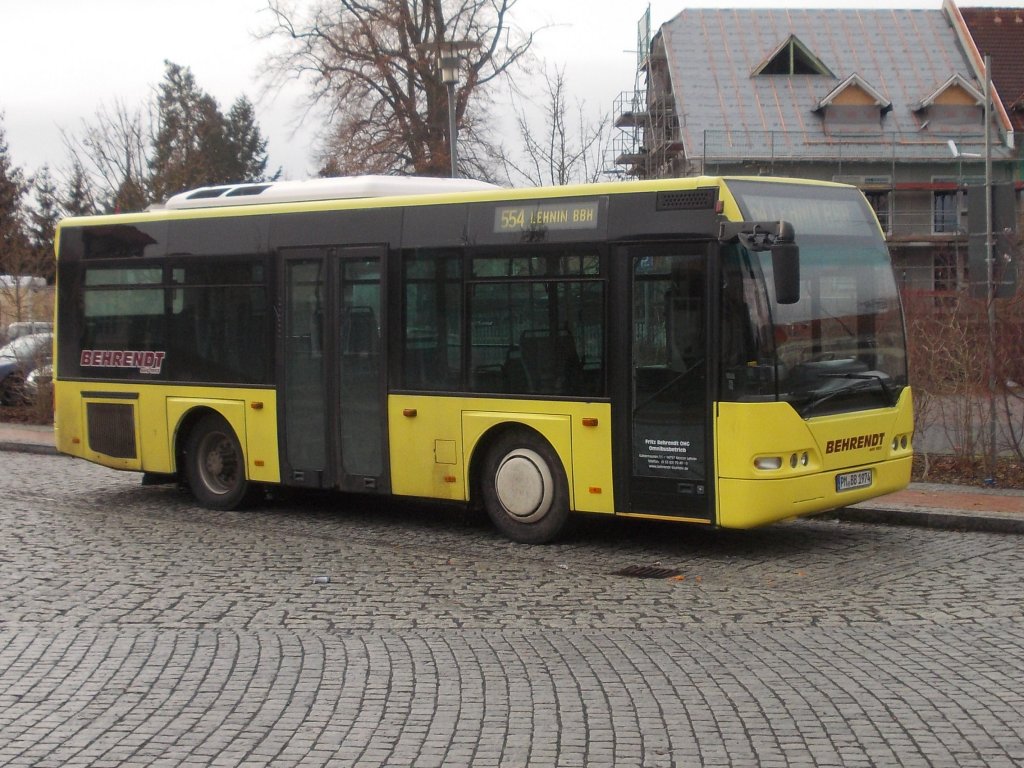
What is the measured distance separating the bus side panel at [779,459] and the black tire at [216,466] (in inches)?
215

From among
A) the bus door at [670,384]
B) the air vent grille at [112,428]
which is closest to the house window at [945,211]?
the air vent grille at [112,428]

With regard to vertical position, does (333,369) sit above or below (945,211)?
below

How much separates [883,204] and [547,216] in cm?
4123

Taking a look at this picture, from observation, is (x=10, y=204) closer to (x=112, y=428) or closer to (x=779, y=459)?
(x=112, y=428)

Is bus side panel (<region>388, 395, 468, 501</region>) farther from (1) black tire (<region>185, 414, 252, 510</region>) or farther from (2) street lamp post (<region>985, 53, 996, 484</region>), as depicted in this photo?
(2) street lamp post (<region>985, 53, 996, 484</region>)

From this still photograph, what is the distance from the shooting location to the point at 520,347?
1157cm

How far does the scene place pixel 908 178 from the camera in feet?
166

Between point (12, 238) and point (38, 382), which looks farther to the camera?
point (12, 238)

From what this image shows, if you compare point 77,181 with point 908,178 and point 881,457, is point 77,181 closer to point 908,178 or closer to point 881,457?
point 908,178

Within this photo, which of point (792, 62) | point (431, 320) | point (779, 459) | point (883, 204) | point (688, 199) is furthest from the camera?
point (792, 62)

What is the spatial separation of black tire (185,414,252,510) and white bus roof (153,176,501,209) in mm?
2220

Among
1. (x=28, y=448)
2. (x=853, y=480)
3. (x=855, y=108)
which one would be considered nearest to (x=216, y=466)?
(x=853, y=480)

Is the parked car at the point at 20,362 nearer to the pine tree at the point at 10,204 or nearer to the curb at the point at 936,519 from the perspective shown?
the pine tree at the point at 10,204

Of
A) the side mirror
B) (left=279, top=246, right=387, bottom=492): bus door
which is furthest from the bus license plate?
(left=279, top=246, right=387, bottom=492): bus door
